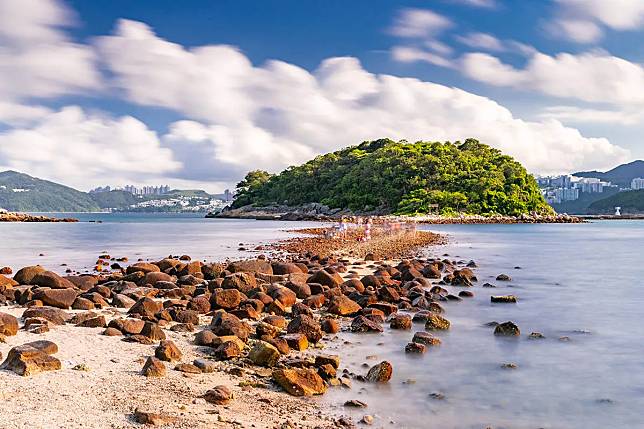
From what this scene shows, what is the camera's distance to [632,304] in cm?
1596

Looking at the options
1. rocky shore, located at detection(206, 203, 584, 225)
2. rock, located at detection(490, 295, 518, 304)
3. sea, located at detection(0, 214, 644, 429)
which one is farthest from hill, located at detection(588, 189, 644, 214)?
rock, located at detection(490, 295, 518, 304)

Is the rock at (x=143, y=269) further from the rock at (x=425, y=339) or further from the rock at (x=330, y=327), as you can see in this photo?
the rock at (x=425, y=339)

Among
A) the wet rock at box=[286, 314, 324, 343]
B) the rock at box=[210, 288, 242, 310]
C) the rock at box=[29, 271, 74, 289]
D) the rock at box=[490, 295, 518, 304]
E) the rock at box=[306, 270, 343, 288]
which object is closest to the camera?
the wet rock at box=[286, 314, 324, 343]

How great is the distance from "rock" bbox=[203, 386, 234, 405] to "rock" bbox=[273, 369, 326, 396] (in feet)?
2.50

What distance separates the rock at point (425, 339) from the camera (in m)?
9.76

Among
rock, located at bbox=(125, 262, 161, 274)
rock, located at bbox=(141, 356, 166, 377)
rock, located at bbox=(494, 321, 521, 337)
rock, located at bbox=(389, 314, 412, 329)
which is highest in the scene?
rock, located at bbox=(125, 262, 161, 274)

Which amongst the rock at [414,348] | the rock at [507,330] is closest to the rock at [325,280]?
Result: the rock at [507,330]

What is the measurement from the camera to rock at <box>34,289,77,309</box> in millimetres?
11180

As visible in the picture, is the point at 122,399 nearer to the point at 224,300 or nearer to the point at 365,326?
the point at 365,326

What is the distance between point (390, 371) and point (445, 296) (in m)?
7.54

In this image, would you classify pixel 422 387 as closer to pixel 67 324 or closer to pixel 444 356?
pixel 444 356

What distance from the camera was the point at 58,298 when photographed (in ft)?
36.9

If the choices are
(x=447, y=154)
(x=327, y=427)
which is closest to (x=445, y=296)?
(x=327, y=427)

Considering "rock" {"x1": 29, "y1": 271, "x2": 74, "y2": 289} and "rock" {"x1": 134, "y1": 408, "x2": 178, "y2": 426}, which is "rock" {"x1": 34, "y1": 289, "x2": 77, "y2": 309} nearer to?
"rock" {"x1": 29, "y1": 271, "x2": 74, "y2": 289}
